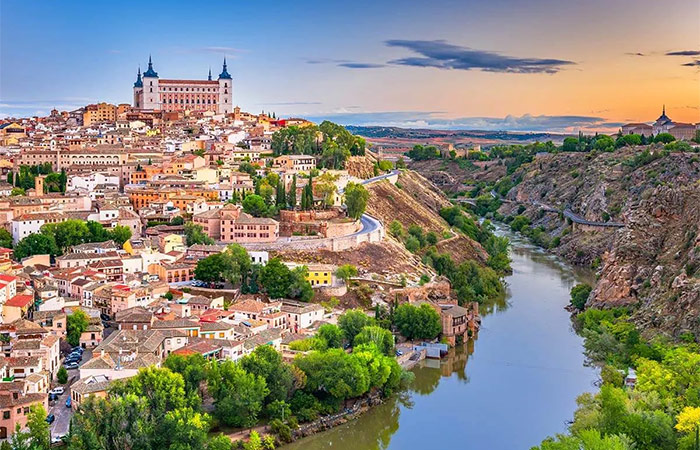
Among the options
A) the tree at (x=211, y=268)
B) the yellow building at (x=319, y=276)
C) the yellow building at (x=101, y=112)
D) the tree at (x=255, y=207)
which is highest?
the yellow building at (x=101, y=112)

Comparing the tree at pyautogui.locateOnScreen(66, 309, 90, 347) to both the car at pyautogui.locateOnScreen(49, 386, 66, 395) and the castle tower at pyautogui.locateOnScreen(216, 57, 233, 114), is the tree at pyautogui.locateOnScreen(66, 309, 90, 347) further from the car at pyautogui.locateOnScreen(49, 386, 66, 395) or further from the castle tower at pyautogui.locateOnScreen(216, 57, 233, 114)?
the castle tower at pyautogui.locateOnScreen(216, 57, 233, 114)

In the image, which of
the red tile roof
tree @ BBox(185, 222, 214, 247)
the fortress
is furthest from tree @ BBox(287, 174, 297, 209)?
the fortress

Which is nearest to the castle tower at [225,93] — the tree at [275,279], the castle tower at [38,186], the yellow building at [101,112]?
the yellow building at [101,112]

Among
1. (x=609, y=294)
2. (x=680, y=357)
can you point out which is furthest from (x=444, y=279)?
(x=680, y=357)

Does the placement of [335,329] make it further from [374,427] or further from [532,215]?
[532,215]

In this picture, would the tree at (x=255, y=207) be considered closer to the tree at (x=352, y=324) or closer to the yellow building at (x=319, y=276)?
the yellow building at (x=319, y=276)

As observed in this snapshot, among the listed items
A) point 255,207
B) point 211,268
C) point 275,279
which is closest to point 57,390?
point 211,268
